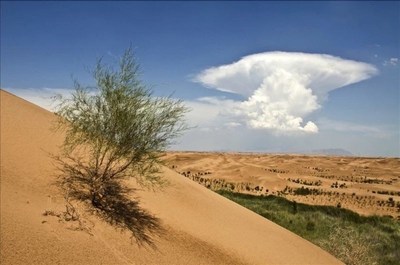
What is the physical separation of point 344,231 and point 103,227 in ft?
37.9

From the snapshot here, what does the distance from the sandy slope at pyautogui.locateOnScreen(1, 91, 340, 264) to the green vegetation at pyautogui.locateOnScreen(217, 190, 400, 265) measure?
137cm

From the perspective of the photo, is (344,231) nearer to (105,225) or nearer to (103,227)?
(105,225)

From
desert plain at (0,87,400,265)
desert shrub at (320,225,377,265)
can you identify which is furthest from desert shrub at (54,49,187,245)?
desert shrub at (320,225,377,265)

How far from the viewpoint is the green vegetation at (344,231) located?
16438 mm

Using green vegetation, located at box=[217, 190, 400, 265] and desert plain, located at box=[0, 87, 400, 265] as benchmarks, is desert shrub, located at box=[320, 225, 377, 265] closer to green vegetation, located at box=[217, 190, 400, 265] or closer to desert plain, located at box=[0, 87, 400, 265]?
green vegetation, located at box=[217, 190, 400, 265]

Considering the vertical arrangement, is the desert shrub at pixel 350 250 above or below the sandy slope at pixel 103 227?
below

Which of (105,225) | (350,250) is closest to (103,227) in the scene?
(105,225)

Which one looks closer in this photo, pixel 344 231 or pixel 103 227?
pixel 103 227

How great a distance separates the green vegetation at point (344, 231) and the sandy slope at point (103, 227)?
4.49ft

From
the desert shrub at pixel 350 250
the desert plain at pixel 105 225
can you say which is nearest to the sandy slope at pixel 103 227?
the desert plain at pixel 105 225

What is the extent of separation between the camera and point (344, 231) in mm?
17156

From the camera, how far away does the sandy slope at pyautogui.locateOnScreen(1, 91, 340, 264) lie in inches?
320

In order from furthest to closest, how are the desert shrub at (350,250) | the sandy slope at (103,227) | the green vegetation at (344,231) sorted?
1. the green vegetation at (344,231)
2. the desert shrub at (350,250)
3. the sandy slope at (103,227)

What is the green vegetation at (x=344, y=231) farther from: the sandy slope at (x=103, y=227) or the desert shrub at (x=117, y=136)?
the desert shrub at (x=117, y=136)
